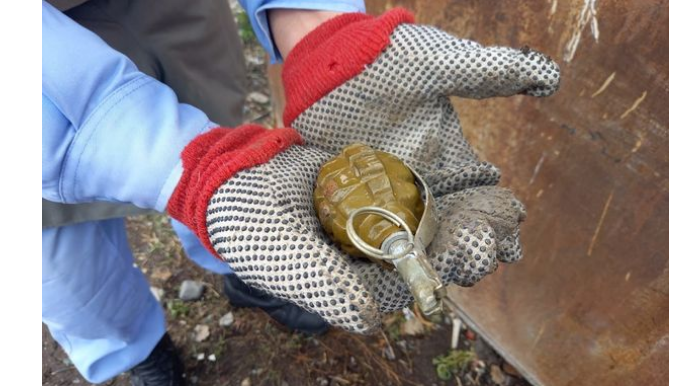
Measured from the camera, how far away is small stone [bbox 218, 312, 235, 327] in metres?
2.84

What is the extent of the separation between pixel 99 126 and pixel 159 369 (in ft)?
4.93

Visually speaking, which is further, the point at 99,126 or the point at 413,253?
the point at 99,126

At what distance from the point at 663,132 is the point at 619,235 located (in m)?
0.43

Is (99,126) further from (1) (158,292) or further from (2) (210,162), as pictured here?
(1) (158,292)

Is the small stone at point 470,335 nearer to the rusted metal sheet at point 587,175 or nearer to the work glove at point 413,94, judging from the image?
the rusted metal sheet at point 587,175

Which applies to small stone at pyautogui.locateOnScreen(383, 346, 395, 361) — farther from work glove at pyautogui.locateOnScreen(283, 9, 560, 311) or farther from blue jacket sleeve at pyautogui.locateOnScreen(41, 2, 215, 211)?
blue jacket sleeve at pyautogui.locateOnScreen(41, 2, 215, 211)

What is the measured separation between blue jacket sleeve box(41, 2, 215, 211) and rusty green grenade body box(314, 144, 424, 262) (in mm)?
427

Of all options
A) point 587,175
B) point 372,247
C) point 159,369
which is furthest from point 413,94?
point 159,369

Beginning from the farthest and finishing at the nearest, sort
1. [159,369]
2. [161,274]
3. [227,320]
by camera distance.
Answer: [161,274] → [227,320] → [159,369]

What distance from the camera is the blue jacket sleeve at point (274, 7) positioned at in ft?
5.96

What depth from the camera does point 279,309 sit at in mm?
2723

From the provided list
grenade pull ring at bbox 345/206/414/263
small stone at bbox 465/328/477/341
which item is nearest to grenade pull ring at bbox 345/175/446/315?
grenade pull ring at bbox 345/206/414/263
